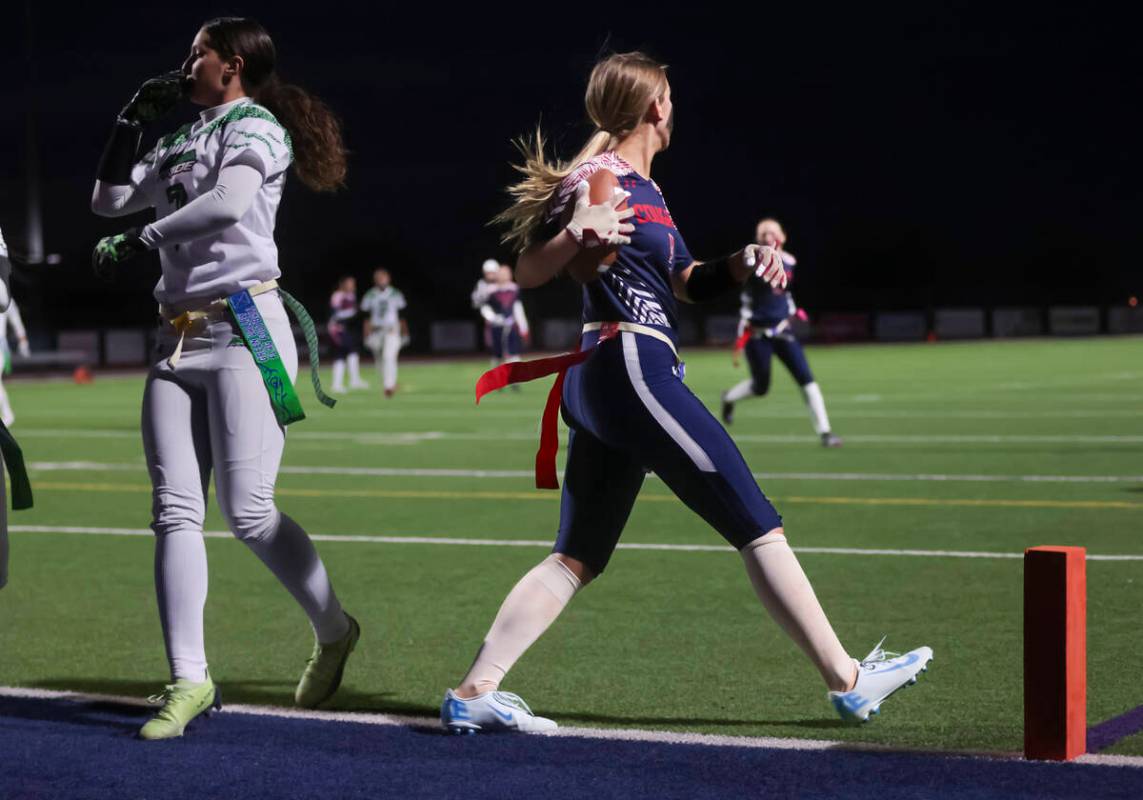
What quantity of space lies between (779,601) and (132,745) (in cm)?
191

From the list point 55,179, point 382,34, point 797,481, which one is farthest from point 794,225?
point 797,481

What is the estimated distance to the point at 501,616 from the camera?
209 inches

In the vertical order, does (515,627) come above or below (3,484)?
below

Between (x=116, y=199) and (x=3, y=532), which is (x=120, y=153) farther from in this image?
(x=3, y=532)

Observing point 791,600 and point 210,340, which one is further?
point 210,340

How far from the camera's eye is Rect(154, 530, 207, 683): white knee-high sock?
533 centimetres

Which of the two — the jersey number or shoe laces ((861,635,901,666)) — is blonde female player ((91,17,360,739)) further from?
shoe laces ((861,635,901,666))

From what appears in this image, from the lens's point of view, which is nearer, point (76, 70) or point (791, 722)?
point (791, 722)

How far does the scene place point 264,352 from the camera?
211 inches

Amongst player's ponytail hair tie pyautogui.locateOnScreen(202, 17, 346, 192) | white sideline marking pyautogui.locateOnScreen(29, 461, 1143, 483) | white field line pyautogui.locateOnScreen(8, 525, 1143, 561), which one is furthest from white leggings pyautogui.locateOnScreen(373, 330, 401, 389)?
player's ponytail hair tie pyautogui.locateOnScreen(202, 17, 346, 192)

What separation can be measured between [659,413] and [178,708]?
1.65 m

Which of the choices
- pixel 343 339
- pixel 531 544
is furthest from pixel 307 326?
pixel 343 339

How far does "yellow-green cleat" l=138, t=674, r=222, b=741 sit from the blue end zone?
43 mm

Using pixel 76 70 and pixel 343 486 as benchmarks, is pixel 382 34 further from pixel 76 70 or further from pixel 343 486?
pixel 343 486
